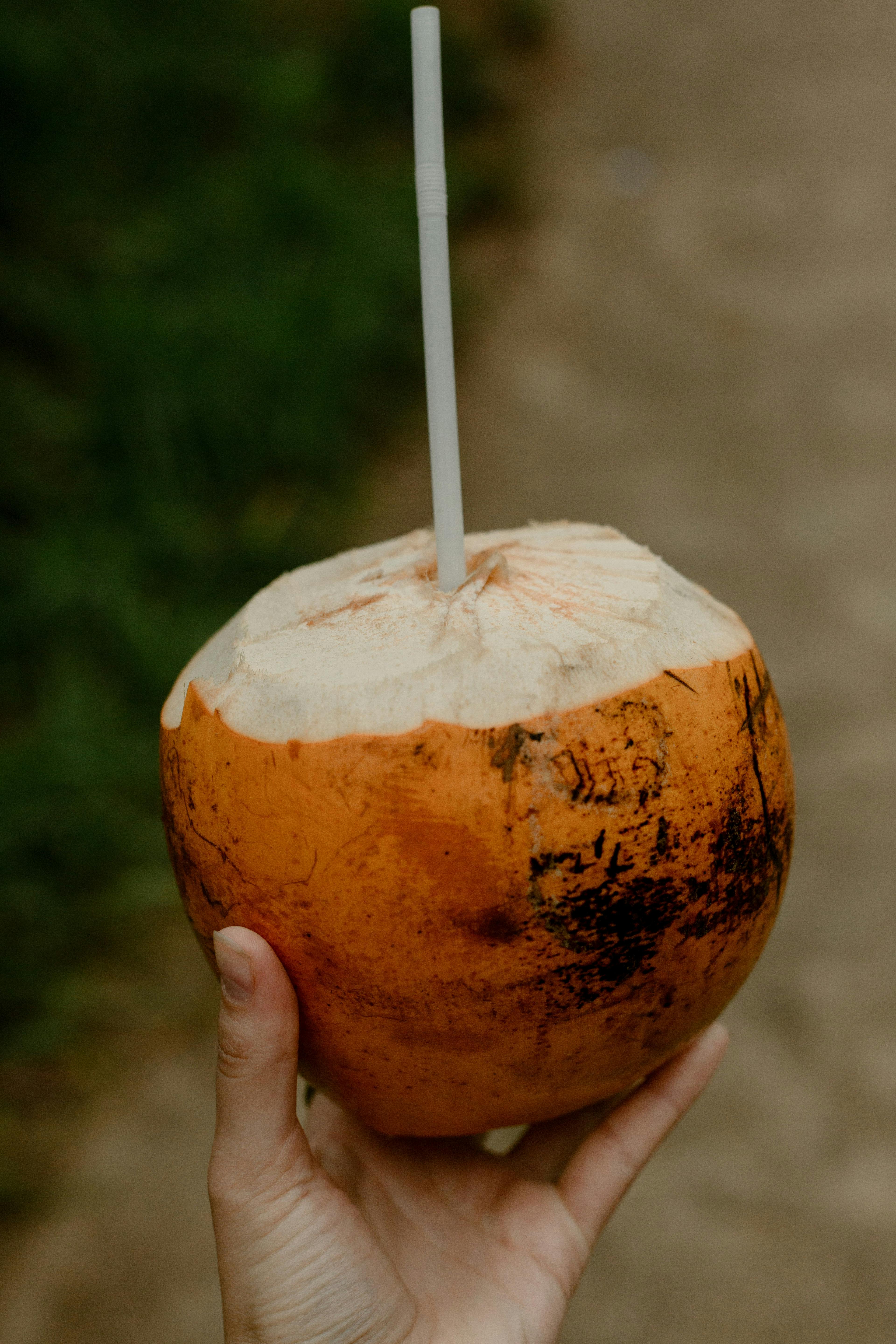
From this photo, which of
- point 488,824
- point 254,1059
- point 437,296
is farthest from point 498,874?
point 437,296

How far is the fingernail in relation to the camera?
40.2 inches

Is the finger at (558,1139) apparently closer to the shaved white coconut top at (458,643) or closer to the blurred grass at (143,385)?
the shaved white coconut top at (458,643)

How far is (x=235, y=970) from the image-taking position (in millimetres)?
1023

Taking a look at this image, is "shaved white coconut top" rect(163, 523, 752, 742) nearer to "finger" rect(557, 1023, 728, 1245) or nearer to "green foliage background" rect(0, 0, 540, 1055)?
"finger" rect(557, 1023, 728, 1245)

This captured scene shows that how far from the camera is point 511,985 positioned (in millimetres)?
996

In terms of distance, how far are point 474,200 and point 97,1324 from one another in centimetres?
482

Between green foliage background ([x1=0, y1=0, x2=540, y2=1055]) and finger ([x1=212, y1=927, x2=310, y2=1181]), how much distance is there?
1389 mm

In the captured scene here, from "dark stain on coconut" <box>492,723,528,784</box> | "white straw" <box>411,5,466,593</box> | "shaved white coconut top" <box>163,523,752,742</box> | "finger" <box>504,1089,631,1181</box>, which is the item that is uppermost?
"white straw" <box>411,5,466,593</box>

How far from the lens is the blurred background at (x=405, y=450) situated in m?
2.24

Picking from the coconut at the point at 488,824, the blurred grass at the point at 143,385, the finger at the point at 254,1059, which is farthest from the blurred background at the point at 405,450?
the coconut at the point at 488,824

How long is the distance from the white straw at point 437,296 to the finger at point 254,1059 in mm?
428

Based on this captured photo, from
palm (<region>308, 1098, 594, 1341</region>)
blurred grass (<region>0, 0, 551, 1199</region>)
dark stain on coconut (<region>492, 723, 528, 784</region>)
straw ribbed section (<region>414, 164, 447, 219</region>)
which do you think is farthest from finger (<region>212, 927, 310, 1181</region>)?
blurred grass (<region>0, 0, 551, 1199</region>)

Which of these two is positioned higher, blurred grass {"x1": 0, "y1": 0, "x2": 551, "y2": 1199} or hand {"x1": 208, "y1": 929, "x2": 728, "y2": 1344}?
blurred grass {"x1": 0, "y1": 0, "x2": 551, "y2": 1199}

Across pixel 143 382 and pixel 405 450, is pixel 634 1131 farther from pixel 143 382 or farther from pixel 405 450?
pixel 405 450
